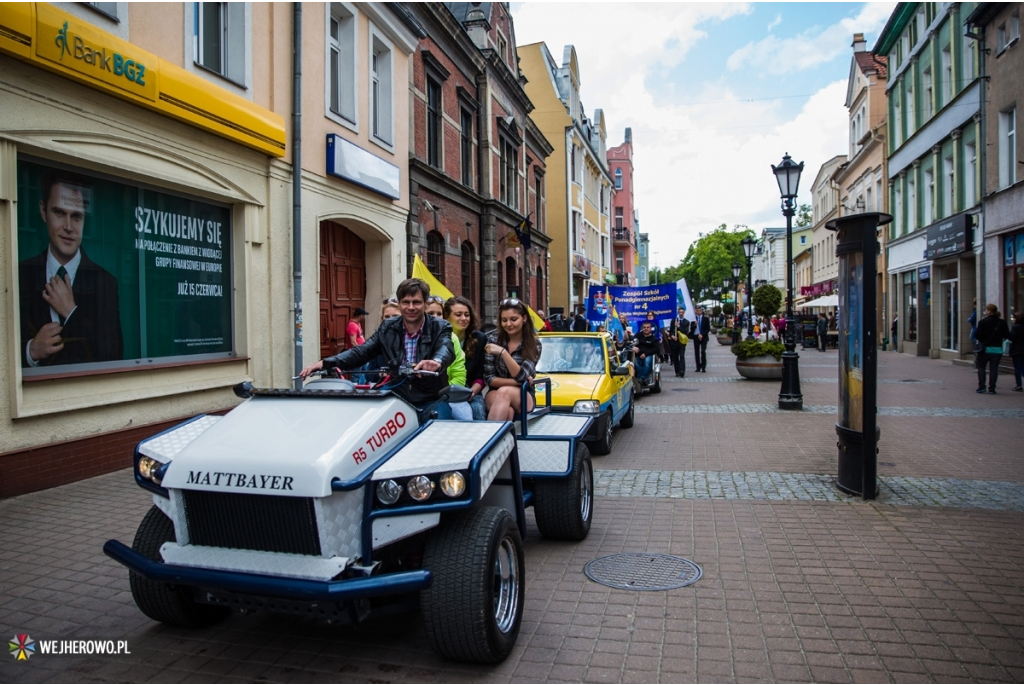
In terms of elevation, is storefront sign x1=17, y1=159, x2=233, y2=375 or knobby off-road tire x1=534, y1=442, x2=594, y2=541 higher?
storefront sign x1=17, y1=159, x2=233, y2=375

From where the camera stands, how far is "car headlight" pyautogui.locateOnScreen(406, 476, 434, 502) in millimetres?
3289

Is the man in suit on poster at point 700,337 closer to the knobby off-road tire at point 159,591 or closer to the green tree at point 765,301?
the knobby off-road tire at point 159,591

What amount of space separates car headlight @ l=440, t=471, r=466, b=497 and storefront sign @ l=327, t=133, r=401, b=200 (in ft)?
33.6

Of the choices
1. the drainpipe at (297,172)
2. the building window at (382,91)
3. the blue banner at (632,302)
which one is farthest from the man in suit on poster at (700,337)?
the drainpipe at (297,172)

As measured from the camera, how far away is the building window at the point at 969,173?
22.0 metres

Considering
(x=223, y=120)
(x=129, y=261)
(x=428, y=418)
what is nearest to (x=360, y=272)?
(x=223, y=120)

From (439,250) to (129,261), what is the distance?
1057cm

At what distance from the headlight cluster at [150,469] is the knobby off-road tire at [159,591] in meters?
0.22

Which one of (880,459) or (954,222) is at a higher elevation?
(954,222)

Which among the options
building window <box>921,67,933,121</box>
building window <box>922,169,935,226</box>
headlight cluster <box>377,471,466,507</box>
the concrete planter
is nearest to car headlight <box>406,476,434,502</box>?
headlight cluster <box>377,471,466,507</box>

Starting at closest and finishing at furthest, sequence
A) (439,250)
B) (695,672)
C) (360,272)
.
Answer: (695,672), (360,272), (439,250)

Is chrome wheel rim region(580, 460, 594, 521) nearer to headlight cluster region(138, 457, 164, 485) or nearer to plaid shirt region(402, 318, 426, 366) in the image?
plaid shirt region(402, 318, 426, 366)

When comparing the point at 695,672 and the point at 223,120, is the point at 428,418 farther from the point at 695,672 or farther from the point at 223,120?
the point at 223,120

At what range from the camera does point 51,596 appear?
174 inches
